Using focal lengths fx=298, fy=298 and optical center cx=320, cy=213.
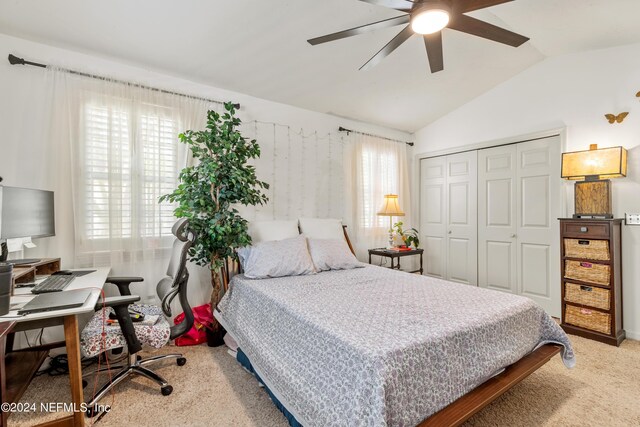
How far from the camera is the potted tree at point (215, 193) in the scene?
2.55 meters

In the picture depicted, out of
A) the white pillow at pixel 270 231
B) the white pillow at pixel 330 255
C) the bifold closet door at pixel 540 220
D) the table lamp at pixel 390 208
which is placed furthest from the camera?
the table lamp at pixel 390 208

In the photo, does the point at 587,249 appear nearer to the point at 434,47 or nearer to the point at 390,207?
the point at 390,207

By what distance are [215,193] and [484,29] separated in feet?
7.59

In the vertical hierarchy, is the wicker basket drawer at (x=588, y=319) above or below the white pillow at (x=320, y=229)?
below

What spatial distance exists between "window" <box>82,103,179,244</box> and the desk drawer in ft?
12.5

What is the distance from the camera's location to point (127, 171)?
2.58 meters

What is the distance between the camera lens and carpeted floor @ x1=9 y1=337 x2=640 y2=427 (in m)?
1.71

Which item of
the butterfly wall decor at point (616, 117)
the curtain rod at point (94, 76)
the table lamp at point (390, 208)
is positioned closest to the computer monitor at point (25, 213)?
the curtain rod at point (94, 76)

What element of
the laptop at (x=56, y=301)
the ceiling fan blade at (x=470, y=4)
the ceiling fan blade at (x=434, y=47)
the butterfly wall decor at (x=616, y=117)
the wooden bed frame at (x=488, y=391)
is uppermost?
the ceiling fan blade at (x=470, y=4)

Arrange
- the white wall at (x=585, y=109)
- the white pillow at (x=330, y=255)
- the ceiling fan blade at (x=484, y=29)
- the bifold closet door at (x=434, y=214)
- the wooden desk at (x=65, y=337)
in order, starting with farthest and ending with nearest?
the bifold closet door at (x=434, y=214) < the white pillow at (x=330, y=255) < the white wall at (x=585, y=109) < the ceiling fan blade at (x=484, y=29) < the wooden desk at (x=65, y=337)

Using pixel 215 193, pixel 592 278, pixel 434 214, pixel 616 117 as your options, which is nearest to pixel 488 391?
pixel 592 278

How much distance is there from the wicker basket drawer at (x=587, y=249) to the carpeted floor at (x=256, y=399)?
87 cm

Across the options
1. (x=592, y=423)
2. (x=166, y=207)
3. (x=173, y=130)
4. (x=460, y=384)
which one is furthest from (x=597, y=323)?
(x=173, y=130)

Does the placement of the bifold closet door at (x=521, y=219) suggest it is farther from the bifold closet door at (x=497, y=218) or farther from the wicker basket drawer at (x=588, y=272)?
the wicker basket drawer at (x=588, y=272)
